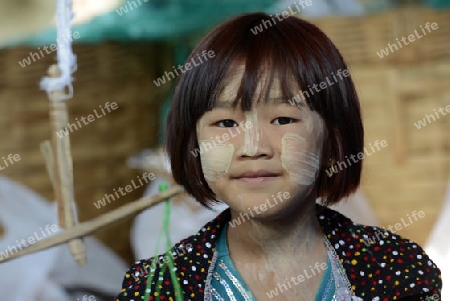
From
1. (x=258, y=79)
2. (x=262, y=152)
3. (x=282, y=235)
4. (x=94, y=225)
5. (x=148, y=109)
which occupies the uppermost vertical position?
(x=148, y=109)

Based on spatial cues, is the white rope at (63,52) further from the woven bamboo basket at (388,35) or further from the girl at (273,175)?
the girl at (273,175)

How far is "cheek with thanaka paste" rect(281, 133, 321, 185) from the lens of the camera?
1368 millimetres

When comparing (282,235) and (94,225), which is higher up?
(94,225)

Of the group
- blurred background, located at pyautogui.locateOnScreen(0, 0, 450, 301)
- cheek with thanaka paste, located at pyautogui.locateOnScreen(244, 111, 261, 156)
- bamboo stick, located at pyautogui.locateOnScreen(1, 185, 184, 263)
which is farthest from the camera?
blurred background, located at pyautogui.locateOnScreen(0, 0, 450, 301)

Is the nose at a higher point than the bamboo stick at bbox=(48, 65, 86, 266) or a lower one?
lower

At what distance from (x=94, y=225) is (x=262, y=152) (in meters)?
1.05

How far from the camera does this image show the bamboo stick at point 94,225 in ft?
7.26

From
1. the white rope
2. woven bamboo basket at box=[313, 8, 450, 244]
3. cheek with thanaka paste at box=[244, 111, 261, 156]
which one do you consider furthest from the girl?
woven bamboo basket at box=[313, 8, 450, 244]

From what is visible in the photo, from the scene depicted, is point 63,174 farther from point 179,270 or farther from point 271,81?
point 271,81

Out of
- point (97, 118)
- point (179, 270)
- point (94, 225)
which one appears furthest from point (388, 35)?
point (179, 270)

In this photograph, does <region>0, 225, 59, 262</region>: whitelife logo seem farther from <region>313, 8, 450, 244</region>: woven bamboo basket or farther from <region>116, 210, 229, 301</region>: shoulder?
<region>313, 8, 450, 244</region>: woven bamboo basket

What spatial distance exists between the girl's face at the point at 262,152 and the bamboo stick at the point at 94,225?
75cm

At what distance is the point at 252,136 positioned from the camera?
1356mm

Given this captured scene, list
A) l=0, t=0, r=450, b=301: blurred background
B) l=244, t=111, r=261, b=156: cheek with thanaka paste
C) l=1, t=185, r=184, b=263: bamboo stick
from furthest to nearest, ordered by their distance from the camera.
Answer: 1. l=0, t=0, r=450, b=301: blurred background
2. l=1, t=185, r=184, b=263: bamboo stick
3. l=244, t=111, r=261, b=156: cheek with thanaka paste
